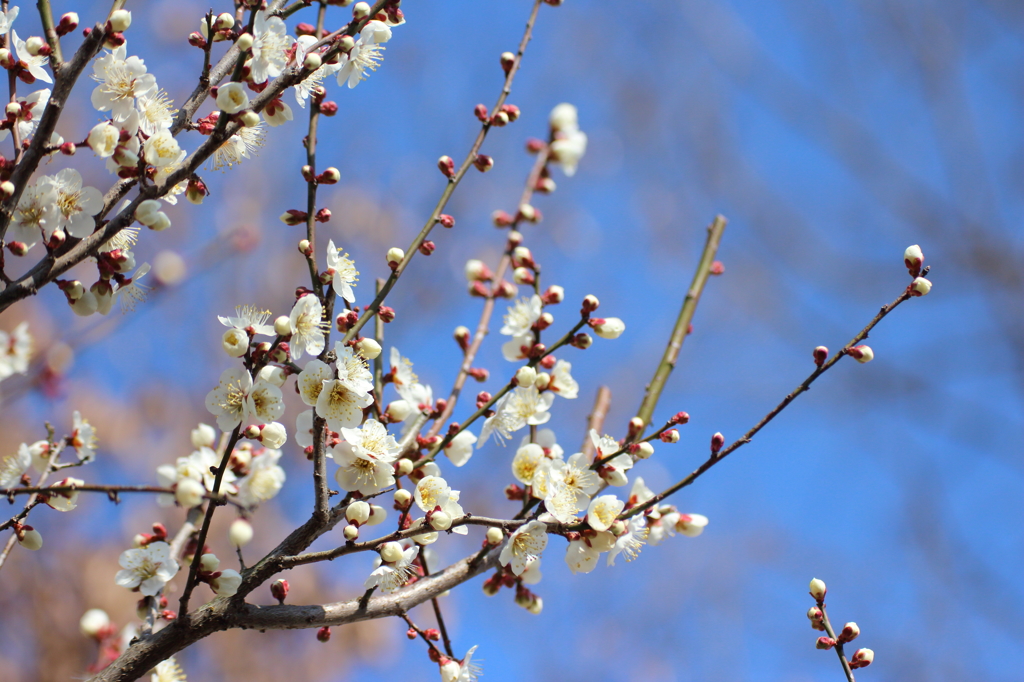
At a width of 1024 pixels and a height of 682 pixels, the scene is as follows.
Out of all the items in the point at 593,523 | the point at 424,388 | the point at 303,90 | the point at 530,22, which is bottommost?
the point at 593,523

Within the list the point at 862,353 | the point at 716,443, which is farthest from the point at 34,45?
the point at 862,353

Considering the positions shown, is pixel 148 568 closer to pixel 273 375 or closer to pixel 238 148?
pixel 273 375

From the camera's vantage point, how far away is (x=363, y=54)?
1.81 m

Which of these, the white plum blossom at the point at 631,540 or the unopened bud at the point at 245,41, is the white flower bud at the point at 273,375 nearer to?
the unopened bud at the point at 245,41

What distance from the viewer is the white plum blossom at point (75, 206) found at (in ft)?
4.69

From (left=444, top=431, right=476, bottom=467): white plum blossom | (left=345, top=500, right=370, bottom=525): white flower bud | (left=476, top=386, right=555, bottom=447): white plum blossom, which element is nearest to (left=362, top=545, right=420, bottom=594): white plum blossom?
(left=345, top=500, right=370, bottom=525): white flower bud

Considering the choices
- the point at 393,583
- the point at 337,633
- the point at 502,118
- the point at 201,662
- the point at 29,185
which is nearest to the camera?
the point at 29,185

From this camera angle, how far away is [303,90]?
169 cm

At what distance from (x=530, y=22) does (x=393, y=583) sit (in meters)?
1.61

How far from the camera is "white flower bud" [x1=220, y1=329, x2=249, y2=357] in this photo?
4.72 ft

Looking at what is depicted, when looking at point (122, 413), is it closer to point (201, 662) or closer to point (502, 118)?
point (201, 662)

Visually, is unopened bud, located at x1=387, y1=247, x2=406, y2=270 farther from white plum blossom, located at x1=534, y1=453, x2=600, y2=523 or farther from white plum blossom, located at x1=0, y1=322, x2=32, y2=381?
white plum blossom, located at x1=0, y1=322, x2=32, y2=381

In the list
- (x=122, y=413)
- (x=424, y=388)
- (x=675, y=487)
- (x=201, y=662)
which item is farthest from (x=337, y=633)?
(x=675, y=487)

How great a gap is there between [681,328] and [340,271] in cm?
111
